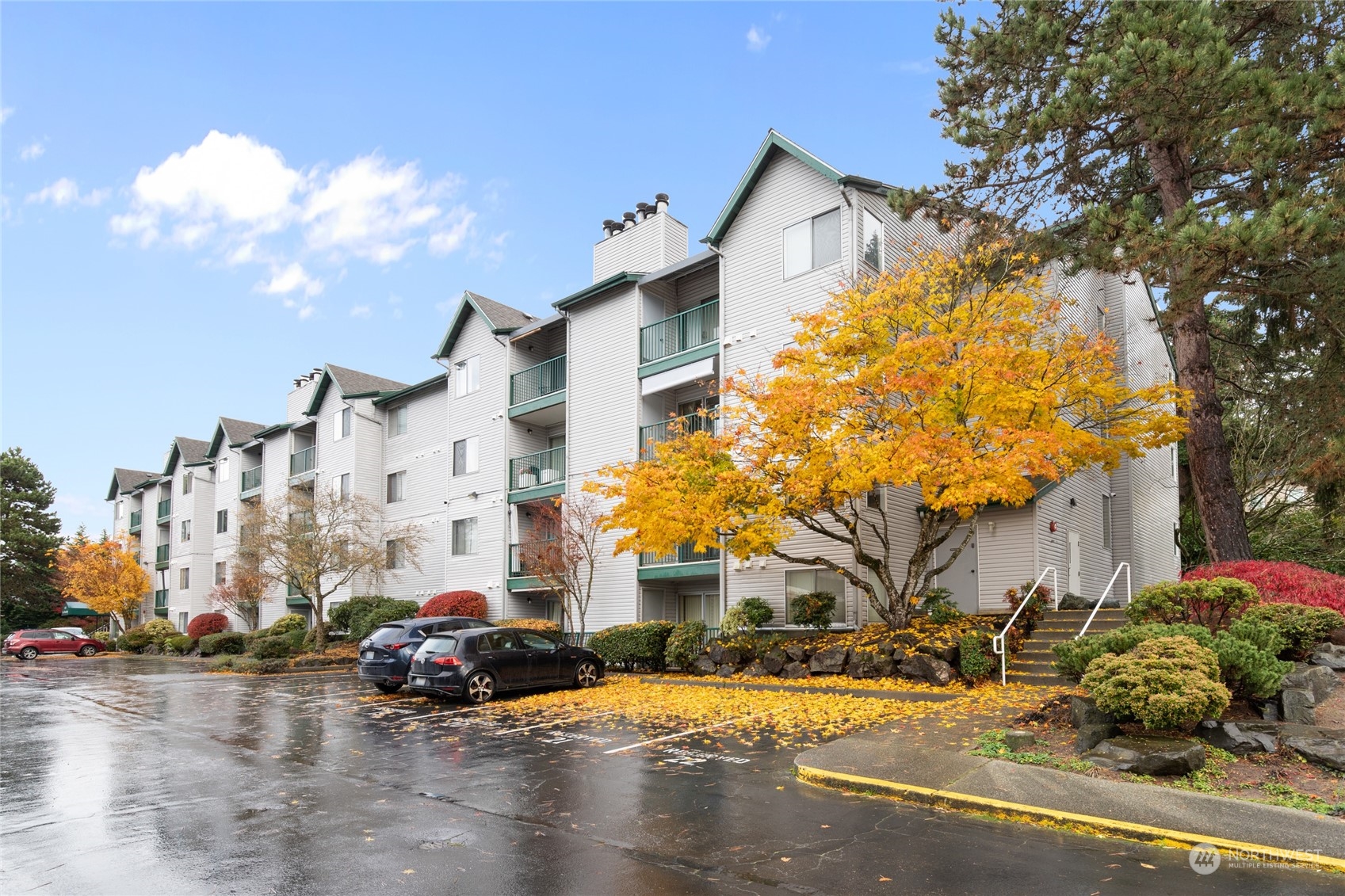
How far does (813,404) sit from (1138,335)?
55.6ft

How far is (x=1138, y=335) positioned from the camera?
28.9 meters

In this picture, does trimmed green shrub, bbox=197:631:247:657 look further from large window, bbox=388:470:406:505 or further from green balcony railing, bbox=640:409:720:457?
green balcony railing, bbox=640:409:720:457

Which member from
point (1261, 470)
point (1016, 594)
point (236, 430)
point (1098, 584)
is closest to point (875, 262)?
point (1016, 594)

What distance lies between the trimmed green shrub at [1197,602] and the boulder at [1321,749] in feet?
9.51

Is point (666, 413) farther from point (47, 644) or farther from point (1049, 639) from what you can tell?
point (47, 644)

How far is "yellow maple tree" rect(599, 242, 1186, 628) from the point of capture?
53.5 feet

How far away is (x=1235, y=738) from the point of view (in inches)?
383

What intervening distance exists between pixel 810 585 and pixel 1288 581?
1004cm

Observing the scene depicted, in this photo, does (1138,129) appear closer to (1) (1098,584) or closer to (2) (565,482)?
(1) (1098,584)

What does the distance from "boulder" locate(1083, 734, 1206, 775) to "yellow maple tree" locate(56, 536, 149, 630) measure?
57344mm

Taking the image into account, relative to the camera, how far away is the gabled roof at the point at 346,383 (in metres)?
40.9

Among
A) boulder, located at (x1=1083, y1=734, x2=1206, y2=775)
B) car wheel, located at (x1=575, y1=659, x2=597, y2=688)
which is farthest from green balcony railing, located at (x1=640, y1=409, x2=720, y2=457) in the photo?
boulder, located at (x1=1083, y1=734, x2=1206, y2=775)

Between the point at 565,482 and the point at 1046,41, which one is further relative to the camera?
the point at 565,482

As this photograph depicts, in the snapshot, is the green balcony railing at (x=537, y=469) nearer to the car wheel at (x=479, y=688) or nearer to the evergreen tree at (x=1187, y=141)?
the car wheel at (x=479, y=688)
